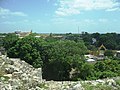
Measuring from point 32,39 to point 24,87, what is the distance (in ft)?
83.2

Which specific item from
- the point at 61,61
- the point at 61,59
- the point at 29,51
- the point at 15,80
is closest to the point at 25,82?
the point at 15,80

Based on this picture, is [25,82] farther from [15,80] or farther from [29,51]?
[29,51]

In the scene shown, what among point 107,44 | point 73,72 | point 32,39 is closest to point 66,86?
point 73,72

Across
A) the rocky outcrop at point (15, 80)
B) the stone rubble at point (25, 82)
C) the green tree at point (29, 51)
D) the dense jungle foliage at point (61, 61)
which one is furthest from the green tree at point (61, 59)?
the rocky outcrop at point (15, 80)

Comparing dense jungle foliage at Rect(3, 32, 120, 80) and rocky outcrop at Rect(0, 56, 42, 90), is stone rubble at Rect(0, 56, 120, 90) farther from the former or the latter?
dense jungle foliage at Rect(3, 32, 120, 80)

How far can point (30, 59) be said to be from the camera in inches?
1182

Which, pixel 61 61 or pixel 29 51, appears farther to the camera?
pixel 29 51

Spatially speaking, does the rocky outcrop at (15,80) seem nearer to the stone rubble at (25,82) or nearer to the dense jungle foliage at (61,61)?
the stone rubble at (25,82)

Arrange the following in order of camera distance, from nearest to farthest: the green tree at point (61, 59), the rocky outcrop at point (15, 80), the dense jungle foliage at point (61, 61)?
1. the rocky outcrop at point (15, 80)
2. the dense jungle foliage at point (61, 61)
3. the green tree at point (61, 59)

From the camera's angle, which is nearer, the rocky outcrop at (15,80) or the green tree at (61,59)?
the rocky outcrop at (15,80)

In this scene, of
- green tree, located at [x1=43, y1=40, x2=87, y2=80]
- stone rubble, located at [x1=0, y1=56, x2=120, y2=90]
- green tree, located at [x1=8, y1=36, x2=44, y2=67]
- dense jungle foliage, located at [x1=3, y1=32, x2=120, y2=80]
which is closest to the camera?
stone rubble, located at [x1=0, y1=56, x2=120, y2=90]

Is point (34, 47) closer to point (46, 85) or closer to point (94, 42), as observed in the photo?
point (46, 85)

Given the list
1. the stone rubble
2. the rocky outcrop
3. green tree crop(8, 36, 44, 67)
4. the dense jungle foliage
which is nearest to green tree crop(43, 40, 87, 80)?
the dense jungle foliage

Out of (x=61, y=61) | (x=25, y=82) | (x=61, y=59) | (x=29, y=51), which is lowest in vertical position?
(x=61, y=61)
